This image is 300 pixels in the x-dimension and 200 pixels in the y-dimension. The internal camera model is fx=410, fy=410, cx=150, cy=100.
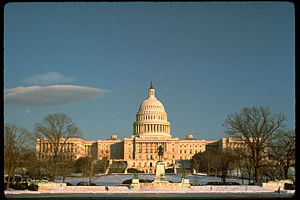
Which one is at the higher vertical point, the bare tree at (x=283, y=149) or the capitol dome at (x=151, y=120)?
the capitol dome at (x=151, y=120)

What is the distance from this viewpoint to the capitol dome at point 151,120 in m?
167

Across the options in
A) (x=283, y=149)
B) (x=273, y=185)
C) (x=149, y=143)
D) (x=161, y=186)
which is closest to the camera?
(x=273, y=185)

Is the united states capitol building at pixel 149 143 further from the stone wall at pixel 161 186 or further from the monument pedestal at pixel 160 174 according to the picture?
the stone wall at pixel 161 186

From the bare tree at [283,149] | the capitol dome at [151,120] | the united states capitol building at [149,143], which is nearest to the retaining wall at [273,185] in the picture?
the bare tree at [283,149]

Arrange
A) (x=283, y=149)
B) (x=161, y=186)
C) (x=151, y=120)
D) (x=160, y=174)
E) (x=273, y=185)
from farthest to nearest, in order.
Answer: (x=151, y=120) < (x=283, y=149) < (x=160, y=174) < (x=161, y=186) < (x=273, y=185)

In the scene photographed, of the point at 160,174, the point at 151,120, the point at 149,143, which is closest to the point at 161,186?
the point at 160,174

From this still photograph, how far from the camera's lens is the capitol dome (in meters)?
167

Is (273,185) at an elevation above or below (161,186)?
above

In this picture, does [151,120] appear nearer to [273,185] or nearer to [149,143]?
[149,143]

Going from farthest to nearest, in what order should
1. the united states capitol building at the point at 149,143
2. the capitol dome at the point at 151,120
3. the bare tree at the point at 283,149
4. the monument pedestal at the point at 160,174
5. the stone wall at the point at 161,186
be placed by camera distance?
the capitol dome at the point at 151,120
the united states capitol building at the point at 149,143
the bare tree at the point at 283,149
the monument pedestal at the point at 160,174
the stone wall at the point at 161,186

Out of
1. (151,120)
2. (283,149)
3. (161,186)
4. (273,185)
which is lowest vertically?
(161,186)

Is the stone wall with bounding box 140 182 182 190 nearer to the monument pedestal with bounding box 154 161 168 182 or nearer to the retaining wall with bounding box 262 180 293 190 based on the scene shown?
the monument pedestal with bounding box 154 161 168 182

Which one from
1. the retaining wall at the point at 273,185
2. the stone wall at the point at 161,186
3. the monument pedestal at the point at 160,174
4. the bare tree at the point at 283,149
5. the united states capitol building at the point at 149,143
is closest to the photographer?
the retaining wall at the point at 273,185

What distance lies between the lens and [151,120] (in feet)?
545
